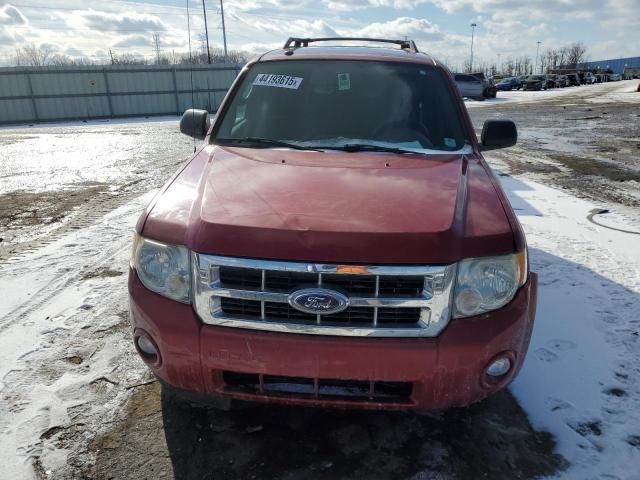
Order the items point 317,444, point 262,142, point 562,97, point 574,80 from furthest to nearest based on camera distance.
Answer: point 574,80
point 562,97
point 262,142
point 317,444

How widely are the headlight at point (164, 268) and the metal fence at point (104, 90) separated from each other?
23.1 meters

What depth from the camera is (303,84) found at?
3379 millimetres

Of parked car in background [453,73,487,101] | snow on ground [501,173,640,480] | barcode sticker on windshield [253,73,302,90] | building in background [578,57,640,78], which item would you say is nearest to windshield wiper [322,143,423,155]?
barcode sticker on windshield [253,73,302,90]

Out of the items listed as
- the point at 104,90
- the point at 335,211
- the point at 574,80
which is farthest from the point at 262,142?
the point at 574,80

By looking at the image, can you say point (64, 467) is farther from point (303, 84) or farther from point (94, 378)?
point (303, 84)

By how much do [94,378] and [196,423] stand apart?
2.51ft

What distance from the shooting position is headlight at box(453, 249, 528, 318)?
1935mm

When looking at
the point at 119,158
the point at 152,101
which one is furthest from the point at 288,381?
the point at 152,101

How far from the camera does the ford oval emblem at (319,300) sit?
73.2 inches

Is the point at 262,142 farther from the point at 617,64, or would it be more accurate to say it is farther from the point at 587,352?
the point at 617,64

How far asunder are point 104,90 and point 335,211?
2542cm

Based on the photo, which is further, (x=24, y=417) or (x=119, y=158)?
Result: (x=119, y=158)

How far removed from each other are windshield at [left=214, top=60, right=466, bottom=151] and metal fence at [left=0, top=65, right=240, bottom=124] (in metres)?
21.7

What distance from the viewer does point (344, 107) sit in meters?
3.24
